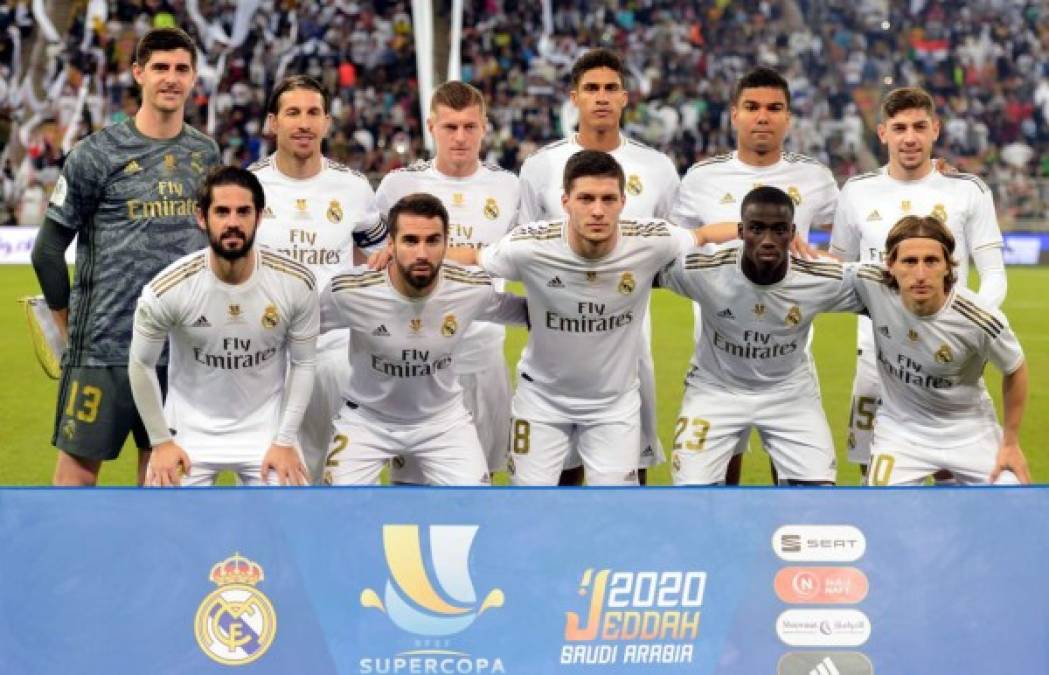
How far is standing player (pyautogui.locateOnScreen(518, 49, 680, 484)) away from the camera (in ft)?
21.9

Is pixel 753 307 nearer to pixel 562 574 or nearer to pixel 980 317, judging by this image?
A: pixel 980 317

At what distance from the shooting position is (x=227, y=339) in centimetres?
558

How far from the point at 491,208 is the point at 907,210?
1.99 meters

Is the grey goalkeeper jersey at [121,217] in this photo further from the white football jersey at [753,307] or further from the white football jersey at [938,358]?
the white football jersey at [938,358]

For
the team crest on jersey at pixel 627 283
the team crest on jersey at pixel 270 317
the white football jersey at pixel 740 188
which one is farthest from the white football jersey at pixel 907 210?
the team crest on jersey at pixel 270 317

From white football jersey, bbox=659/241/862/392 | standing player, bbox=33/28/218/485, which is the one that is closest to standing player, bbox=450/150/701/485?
white football jersey, bbox=659/241/862/392

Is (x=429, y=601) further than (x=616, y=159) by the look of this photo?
No

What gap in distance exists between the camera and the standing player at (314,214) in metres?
6.47

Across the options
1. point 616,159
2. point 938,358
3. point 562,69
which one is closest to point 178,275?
point 616,159

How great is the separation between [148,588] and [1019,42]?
26.2 metres

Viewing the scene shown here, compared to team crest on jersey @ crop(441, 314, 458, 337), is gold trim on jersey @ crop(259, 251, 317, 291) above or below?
above

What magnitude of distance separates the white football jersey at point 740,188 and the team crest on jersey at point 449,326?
1467 millimetres

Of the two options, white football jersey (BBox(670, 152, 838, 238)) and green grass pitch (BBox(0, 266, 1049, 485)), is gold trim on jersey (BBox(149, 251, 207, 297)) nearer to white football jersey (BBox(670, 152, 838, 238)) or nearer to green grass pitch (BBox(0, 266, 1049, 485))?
white football jersey (BBox(670, 152, 838, 238))

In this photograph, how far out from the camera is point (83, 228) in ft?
19.5
